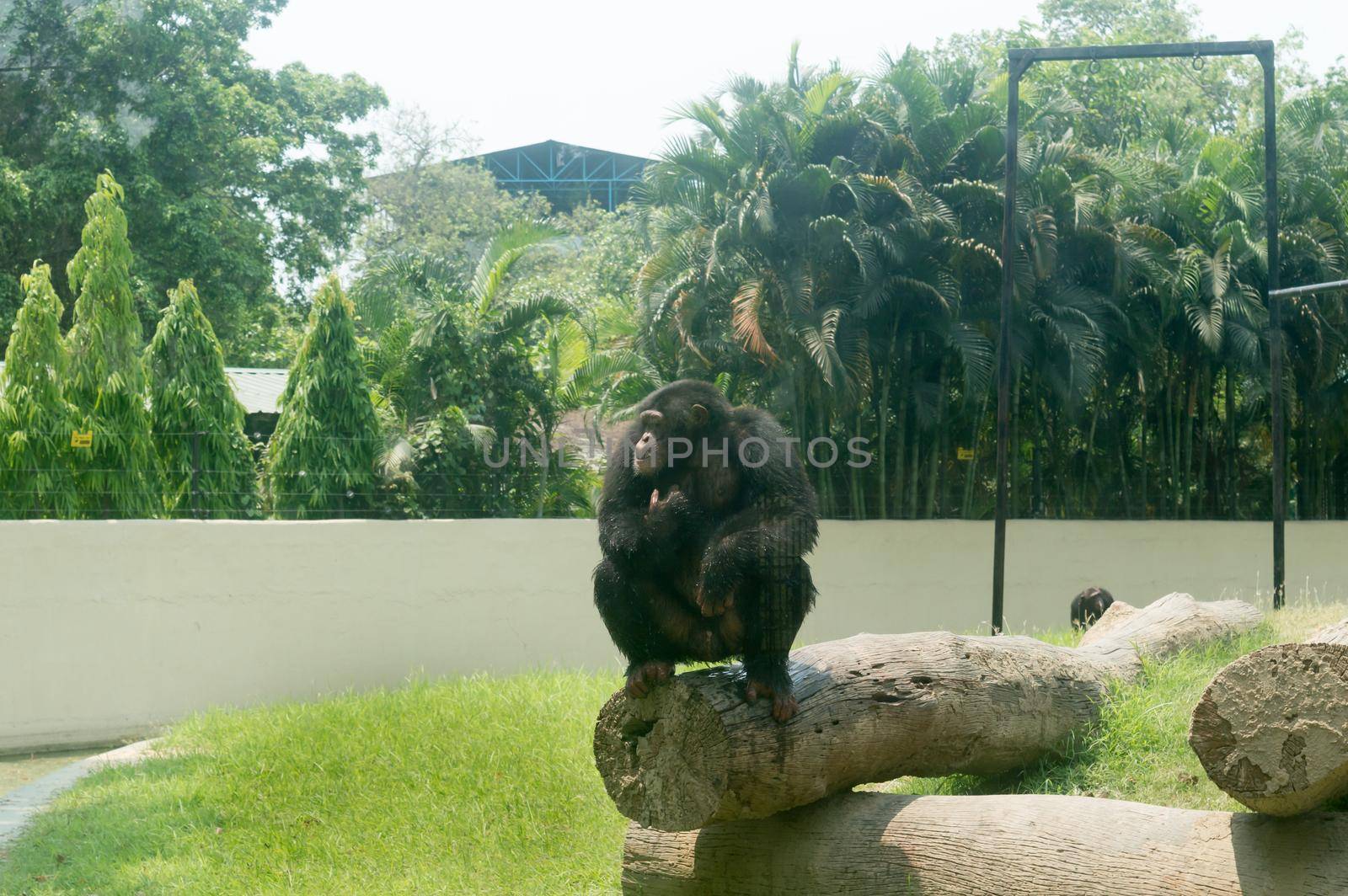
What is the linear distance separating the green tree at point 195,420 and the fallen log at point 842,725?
7552 mm

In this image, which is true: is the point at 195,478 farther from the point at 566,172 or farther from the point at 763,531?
the point at 566,172

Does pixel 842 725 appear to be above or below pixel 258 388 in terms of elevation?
below

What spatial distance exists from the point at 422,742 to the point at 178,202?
43.0ft

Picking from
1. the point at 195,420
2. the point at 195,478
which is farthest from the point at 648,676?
the point at 195,420

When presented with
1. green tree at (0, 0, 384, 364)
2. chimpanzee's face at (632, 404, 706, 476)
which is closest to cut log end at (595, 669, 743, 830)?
chimpanzee's face at (632, 404, 706, 476)

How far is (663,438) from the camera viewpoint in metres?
3.96

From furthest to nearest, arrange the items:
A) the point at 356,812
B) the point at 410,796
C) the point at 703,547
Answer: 1. the point at 410,796
2. the point at 356,812
3. the point at 703,547

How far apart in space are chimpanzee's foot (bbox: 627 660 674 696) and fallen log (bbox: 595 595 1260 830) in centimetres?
4

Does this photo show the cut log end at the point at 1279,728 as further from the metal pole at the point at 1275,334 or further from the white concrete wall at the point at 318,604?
the white concrete wall at the point at 318,604

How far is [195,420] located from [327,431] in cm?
125

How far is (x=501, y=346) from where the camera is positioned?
491 inches

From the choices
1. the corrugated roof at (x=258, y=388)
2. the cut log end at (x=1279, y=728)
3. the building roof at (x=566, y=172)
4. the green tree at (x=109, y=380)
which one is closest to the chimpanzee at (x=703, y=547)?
the cut log end at (x=1279, y=728)

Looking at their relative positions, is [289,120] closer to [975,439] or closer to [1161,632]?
[975,439]

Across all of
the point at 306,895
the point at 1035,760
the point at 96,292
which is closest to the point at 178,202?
the point at 96,292
